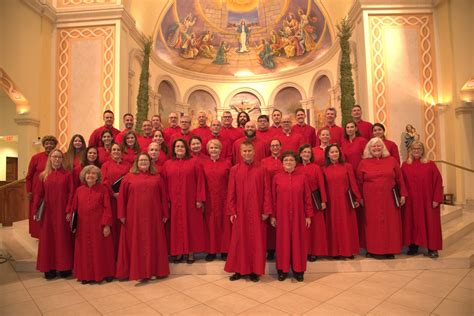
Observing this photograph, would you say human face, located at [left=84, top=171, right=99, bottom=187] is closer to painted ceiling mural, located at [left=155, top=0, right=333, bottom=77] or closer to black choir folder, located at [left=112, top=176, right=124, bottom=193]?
black choir folder, located at [left=112, top=176, right=124, bottom=193]

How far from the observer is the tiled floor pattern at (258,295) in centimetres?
318

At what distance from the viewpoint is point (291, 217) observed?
399 centimetres

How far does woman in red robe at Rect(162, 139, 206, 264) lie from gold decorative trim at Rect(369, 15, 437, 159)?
7.05 metres

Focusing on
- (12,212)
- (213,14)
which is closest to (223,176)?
(12,212)

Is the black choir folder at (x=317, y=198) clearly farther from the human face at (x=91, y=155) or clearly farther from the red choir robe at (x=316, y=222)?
the human face at (x=91, y=155)

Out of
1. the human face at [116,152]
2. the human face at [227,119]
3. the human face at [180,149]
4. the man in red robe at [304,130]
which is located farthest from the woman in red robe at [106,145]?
the man in red robe at [304,130]

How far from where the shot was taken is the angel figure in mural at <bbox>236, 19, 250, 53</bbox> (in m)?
15.8

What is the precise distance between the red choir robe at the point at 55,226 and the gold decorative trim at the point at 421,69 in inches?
341

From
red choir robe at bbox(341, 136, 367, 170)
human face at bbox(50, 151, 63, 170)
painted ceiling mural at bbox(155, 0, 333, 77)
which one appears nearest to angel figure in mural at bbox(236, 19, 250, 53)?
painted ceiling mural at bbox(155, 0, 333, 77)

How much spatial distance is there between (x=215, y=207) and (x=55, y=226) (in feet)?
7.69

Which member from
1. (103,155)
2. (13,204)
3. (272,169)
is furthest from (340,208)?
(13,204)

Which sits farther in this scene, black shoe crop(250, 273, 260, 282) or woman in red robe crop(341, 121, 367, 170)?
woman in red robe crop(341, 121, 367, 170)

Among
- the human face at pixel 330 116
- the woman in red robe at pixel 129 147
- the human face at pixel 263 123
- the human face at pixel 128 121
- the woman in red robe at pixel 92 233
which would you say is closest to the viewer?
the woman in red robe at pixel 92 233

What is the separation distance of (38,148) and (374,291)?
979 cm
